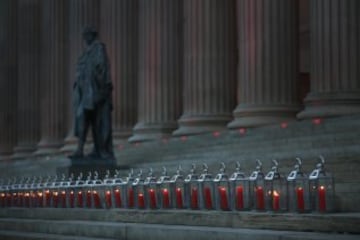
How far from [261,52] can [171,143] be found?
20.5 feet

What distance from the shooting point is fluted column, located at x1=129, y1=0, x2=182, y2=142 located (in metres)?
40.9

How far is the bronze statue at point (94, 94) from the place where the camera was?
32.5 meters

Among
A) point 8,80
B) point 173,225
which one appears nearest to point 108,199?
point 173,225

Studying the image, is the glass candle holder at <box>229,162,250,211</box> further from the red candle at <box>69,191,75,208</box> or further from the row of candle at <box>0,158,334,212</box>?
the red candle at <box>69,191,75,208</box>

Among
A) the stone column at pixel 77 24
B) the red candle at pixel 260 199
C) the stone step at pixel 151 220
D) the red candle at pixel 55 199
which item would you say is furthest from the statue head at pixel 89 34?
the red candle at pixel 260 199

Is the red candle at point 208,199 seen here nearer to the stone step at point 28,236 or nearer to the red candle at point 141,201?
the stone step at point 28,236

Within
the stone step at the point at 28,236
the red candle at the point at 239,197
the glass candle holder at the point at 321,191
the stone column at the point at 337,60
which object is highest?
the stone column at the point at 337,60

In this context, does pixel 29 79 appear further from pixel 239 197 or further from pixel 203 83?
pixel 239 197

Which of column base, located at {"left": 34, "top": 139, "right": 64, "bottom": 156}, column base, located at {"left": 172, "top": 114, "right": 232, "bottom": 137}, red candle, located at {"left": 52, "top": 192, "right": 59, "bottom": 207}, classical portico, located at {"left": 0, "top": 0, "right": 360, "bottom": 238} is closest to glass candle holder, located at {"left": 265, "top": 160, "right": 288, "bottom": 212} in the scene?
classical portico, located at {"left": 0, "top": 0, "right": 360, "bottom": 238}

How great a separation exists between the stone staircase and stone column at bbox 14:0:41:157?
29198mm

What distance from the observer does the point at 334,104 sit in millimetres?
28719

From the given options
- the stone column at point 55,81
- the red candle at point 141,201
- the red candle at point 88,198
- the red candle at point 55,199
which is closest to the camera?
the red candle at point 141,201

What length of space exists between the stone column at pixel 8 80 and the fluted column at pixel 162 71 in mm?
22388

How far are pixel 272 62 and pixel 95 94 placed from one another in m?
5.63
